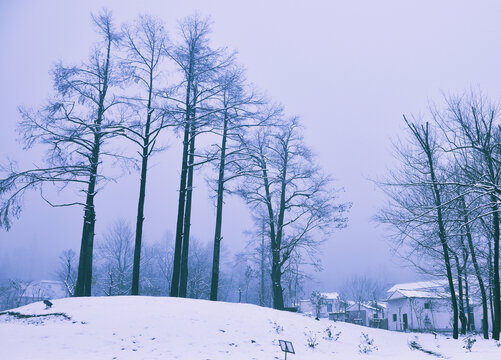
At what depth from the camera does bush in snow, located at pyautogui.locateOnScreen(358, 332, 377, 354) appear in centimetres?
1202

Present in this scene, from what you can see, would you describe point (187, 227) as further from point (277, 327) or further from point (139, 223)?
Result: point (277, 327)

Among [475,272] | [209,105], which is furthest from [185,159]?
[475,272]

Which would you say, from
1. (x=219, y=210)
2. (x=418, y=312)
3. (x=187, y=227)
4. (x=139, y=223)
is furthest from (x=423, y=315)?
(x=139, y=223)

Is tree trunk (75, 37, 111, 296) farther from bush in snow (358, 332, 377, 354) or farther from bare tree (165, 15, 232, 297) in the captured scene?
bush in snow (358, 332, 377, 354)

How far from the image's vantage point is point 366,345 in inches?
521

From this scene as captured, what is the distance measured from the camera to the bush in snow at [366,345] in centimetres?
1202

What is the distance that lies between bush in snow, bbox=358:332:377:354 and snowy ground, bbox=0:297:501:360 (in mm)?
163

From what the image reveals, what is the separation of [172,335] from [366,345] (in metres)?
6.83

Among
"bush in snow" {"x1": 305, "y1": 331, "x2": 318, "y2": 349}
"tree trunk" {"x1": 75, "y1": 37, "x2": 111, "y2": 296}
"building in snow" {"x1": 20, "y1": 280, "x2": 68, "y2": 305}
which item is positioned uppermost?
"tree trunk" {"x1": 75, "y1": 37, "x2": 111, "y2": 296}

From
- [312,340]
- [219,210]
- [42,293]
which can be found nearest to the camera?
[312,340]

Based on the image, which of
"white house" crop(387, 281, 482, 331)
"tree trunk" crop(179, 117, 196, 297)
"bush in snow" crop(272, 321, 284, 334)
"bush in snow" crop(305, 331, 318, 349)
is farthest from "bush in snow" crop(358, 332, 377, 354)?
"white house" crop(387, 281, 482, 331)

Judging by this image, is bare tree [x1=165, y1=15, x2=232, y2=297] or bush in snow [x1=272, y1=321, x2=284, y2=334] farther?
bare tree [x1=165, y1=15, x2=232, y2=297]

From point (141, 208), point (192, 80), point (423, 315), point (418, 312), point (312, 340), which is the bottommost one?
point (423, 315)

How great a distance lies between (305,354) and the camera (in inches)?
425
